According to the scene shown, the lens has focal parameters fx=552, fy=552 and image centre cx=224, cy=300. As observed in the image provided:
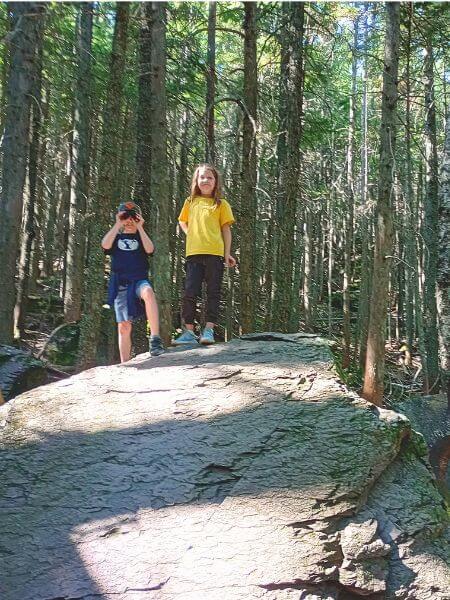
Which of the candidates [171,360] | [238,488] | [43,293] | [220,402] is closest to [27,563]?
[238,488]

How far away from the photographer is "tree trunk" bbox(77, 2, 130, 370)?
7.54m

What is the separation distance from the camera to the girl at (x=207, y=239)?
5648 mm

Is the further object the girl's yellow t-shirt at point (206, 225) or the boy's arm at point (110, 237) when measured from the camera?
the girl's yellow t-shirt at point (206, 225)

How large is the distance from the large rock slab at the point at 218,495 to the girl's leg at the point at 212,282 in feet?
5.50

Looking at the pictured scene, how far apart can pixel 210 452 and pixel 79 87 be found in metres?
9.96

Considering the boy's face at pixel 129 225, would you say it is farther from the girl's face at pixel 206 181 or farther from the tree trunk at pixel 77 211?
the tree trunk at pixel 77 211

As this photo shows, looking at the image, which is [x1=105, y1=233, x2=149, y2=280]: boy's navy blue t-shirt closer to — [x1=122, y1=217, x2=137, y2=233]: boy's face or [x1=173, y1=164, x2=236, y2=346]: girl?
[x1=122, y1=217, x2=137, y2=233]: boy's face

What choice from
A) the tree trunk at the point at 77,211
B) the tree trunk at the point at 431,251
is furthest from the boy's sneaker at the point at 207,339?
the tree trunk at the point at 431,251

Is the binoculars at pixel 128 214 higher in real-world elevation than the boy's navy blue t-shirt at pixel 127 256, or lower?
higher

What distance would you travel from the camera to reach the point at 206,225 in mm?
5633

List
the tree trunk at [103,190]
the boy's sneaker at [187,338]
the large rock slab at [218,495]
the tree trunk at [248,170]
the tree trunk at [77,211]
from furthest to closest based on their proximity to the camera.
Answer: the tree trunk at [77,211]
the tree trunk at [248,170]
the tree trunk at [103,190]
the boy's sneaker at [187,338]
the large rock slab at [218,495]

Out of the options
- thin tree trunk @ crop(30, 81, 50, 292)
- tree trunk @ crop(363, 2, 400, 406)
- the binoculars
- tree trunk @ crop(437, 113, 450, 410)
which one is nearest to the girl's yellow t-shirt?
the binoculars

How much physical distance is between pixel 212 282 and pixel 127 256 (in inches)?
36.2

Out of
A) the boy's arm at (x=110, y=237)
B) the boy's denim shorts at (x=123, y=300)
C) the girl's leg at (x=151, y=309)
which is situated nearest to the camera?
the girl's leg at (x=151, y=309)
